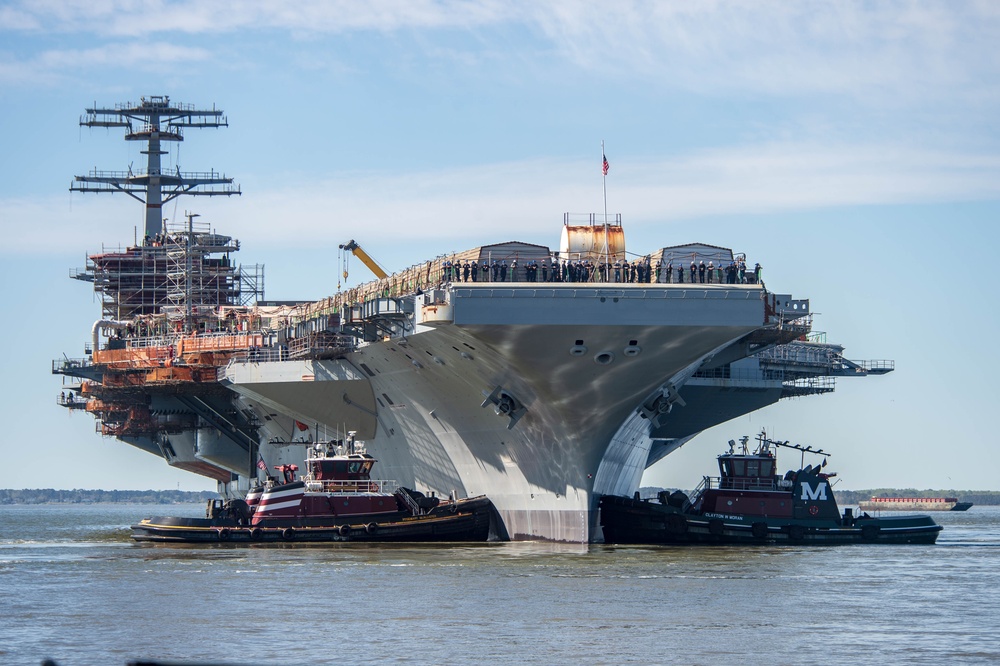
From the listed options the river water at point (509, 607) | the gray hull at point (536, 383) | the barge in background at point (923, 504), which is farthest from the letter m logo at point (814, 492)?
the barge in background at point (923, 504)

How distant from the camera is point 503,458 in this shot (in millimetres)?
38219

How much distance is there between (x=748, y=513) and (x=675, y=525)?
2048 millimetres

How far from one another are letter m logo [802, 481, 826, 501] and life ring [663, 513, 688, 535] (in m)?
3.55

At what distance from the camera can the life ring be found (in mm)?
38500

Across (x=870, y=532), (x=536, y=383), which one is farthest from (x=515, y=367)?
(x=870, y=532)

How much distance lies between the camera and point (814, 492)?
4022cm

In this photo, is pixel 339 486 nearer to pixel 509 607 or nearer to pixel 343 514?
pixel 343 514

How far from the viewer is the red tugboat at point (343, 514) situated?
3862 centimetres

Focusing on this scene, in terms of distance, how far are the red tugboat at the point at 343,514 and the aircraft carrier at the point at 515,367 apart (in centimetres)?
117

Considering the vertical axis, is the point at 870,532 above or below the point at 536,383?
below

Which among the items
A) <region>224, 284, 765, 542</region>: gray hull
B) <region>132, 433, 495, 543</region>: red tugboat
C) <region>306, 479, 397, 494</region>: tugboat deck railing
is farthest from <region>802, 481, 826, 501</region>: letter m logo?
<region>306, 479, 397, 494</region>: tugboat deck railing

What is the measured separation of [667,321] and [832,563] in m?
6.39

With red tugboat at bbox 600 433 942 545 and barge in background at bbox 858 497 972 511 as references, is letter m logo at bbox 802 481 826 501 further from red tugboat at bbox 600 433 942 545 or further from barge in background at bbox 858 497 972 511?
barge in background at bbox 858 497 972 511

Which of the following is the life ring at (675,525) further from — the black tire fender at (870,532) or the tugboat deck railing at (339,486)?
the tugboat deck railing at (339,486)
